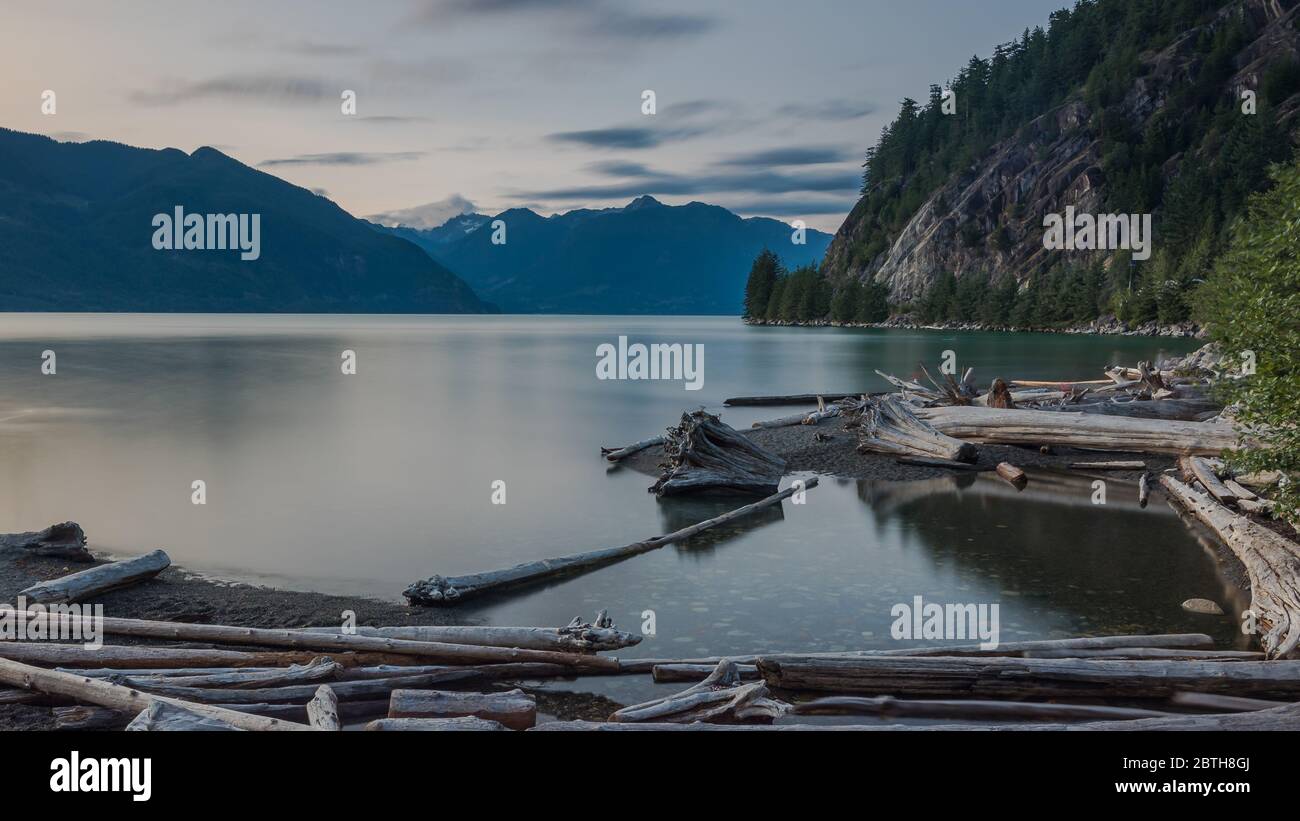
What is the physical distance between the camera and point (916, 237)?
634 feet

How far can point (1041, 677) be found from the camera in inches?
336

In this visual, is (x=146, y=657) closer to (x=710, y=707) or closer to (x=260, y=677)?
(x=260, y=677)

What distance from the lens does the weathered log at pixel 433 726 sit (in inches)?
269

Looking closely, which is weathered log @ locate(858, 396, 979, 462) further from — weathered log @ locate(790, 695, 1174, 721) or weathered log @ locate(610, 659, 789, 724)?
weathered log @ locate(610, 659, 789, 724)

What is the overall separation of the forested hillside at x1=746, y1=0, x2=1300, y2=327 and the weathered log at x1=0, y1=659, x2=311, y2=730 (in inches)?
4986

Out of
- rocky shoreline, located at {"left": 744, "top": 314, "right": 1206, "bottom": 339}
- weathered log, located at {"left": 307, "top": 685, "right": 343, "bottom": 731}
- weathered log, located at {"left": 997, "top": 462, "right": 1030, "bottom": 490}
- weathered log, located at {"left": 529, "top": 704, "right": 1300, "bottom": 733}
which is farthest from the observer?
rocky shoreline, located at {"left": 744, "top": 314, "right": 1206, "bottom": 339}

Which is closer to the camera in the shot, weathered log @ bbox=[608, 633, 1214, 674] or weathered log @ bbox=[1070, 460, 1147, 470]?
weathered log @ bbox=[608, 633, 1214, 674]

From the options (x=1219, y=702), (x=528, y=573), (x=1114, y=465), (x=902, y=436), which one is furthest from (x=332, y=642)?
(x=1114, y=465)

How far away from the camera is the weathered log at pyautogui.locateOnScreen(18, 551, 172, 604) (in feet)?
37.4

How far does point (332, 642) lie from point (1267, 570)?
1214 centimetres

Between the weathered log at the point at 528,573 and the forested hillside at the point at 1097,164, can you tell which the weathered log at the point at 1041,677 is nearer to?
the weathered log at the point at 528,573

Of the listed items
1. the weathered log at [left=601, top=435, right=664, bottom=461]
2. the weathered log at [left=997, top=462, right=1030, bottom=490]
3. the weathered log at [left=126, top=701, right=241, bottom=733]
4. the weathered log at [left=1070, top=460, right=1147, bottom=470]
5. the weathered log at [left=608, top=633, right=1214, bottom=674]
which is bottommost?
the weathered log at [left=608, top=633, right=1214, bottom=674]

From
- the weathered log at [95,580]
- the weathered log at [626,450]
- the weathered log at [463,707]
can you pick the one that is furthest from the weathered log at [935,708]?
the weathered log at [626,450]

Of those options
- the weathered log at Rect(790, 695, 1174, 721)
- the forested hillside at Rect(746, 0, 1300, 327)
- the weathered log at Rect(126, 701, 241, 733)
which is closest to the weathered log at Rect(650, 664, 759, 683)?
the weathered log at Rect(790, 695, 1174, 721)
